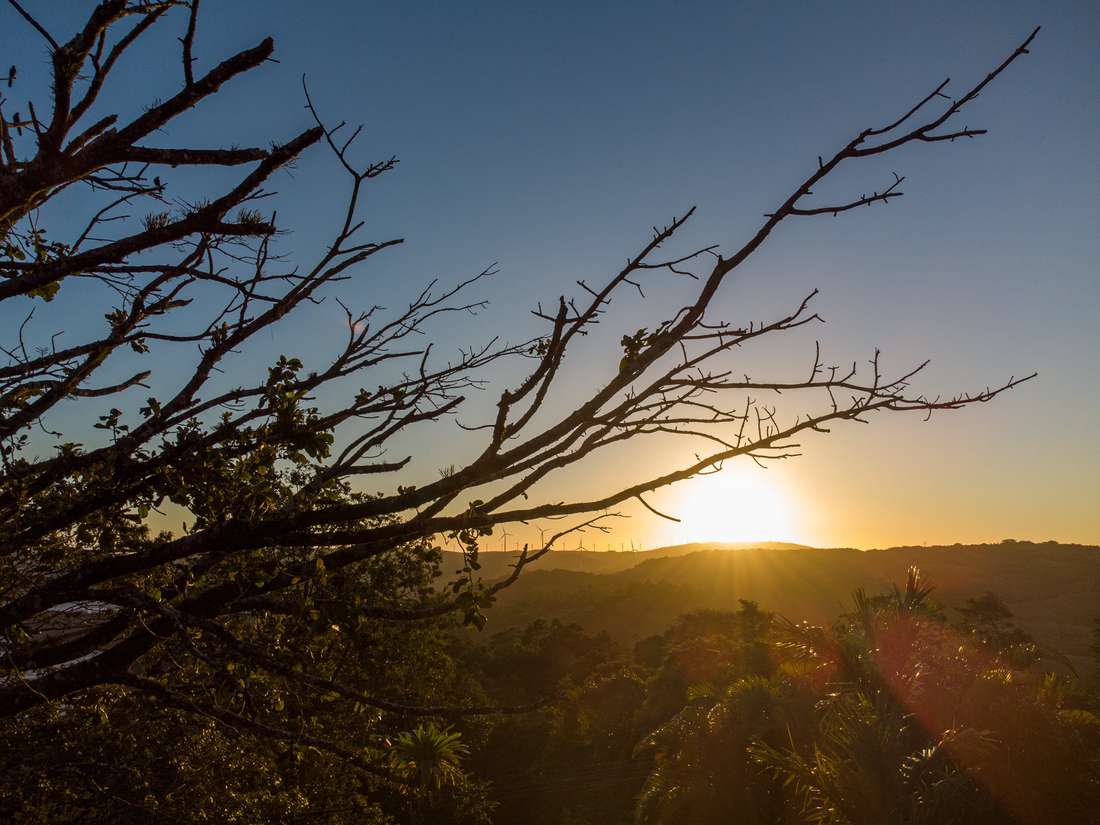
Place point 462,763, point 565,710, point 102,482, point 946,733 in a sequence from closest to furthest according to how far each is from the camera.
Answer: point 102,482 → point 946,733 → point 462,763 → point 565,710

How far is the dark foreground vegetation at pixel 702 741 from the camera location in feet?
19.1

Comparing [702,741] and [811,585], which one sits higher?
[702,741]

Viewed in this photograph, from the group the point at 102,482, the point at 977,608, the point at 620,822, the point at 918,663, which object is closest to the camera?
the point at 102,482

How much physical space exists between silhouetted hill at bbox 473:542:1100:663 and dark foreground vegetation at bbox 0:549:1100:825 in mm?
47538

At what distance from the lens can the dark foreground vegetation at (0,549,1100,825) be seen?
581 cm

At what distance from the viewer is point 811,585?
3558 inches

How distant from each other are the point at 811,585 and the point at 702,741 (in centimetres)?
8213

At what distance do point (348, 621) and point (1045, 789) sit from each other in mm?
12903

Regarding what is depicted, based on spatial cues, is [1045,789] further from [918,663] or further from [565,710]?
[565,710]

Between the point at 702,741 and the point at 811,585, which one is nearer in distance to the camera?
the point at 702,741

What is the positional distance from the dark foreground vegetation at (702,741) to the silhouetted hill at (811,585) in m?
47.5

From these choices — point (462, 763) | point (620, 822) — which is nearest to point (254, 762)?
point (620, 822)

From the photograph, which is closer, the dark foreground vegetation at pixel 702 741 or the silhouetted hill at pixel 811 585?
the dark foreground vegetation at pixel 702 741

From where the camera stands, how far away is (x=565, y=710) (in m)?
35.3
